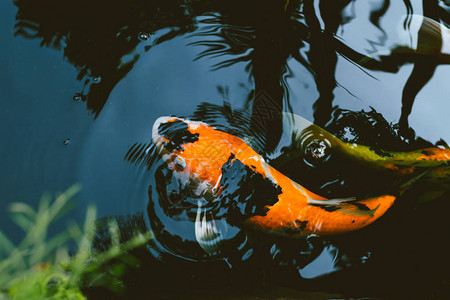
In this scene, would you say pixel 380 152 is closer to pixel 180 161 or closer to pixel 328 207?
pixel 328 207

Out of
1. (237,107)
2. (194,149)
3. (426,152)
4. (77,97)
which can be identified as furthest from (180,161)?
(426,152)

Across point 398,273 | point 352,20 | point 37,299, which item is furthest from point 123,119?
point 398,273

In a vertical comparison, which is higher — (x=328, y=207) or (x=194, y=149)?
(x=194, y=149)

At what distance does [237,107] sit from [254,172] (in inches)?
17.2

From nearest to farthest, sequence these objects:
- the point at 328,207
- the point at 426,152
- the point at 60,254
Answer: the point at 60,254
the point at 328,207
the point at 426,152

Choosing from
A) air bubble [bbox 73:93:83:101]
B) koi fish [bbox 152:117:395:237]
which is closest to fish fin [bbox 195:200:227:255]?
koi fish [bbox 152:117:395:237]

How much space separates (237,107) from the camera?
226 centimetres

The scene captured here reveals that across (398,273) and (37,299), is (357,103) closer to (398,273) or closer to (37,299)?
(398,273)

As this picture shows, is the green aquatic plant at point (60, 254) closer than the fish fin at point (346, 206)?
Yes

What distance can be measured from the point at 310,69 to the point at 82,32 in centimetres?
151

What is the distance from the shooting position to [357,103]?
2.32m

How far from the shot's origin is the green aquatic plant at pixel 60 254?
187 cm

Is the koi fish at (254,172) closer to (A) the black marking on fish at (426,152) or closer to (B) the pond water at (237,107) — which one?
(B) the pond water at (237,107)

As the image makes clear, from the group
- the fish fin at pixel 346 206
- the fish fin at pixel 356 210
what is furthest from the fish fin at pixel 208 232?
the fish fin at pixel 356 210
